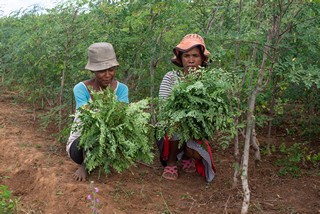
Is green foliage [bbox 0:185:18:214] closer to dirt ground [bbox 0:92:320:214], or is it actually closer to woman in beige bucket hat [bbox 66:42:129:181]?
dirt ground [bbox 0:92:320:214]

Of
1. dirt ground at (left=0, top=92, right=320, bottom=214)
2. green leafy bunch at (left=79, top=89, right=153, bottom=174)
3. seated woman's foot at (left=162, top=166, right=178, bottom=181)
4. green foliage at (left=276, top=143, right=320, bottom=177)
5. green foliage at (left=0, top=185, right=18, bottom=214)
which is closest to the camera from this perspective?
green leafy bunch at (left=79, top=89, right=153, bottom=174)

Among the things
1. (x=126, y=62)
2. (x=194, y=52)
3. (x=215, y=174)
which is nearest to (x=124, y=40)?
(x=126, y=62)

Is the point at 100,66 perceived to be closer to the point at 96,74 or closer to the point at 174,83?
the point at 96,74

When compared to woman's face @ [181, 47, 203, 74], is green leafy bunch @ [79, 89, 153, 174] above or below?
below

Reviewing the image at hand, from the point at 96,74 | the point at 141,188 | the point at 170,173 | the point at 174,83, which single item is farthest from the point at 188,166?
the point at 96,74

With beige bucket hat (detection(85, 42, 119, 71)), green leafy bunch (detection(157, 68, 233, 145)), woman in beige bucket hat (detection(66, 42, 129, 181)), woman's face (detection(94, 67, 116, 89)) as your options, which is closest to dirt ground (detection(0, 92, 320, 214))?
woman in beige bucket hat (detection(66, 42, 129, 181))

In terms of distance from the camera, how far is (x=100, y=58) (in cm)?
383

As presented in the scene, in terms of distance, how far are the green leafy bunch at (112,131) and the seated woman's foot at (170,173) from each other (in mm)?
807

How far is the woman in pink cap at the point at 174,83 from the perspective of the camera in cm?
400

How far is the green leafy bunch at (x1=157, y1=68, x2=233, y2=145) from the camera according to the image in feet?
10.9

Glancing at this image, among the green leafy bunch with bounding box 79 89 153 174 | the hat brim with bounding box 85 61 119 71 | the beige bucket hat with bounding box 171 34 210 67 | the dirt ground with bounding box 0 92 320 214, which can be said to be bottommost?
the dirt ground with bounding box 0 92 320 214

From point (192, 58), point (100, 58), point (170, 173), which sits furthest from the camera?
point (170, 173)

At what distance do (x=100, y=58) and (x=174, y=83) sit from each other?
2.25ft

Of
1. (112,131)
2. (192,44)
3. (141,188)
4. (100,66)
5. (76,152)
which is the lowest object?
(141,188)
